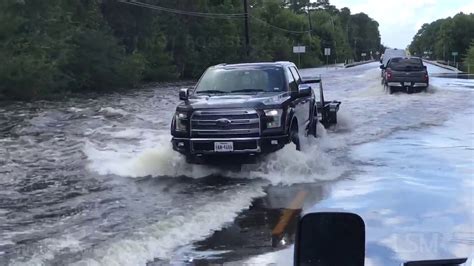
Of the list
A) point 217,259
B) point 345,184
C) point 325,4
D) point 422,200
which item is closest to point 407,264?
point 217,259

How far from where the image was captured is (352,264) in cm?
260

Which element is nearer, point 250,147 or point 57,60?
point 250,147

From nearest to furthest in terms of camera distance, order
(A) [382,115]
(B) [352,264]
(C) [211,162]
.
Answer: (B) [352,264]
(C) [211,162]
(A) [382,115]

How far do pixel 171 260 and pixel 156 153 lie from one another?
5752mm

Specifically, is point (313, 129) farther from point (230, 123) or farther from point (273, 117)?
point (230, 123)

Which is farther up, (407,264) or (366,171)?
(407,264)

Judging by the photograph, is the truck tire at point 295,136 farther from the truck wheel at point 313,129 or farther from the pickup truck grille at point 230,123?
the truck wheel at point 313,129

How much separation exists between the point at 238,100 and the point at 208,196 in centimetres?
204

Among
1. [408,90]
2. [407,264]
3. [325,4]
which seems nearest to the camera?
[407,264]

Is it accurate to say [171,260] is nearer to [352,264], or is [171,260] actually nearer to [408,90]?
[352,264]

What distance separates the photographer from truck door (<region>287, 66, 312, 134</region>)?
38.4 ft

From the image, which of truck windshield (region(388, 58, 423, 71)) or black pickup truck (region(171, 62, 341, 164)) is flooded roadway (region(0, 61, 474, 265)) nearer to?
black pickup truck (region(171, 62, 341, 164))

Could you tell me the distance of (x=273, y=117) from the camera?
34.4ft

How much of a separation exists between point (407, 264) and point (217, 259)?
3525 mm
